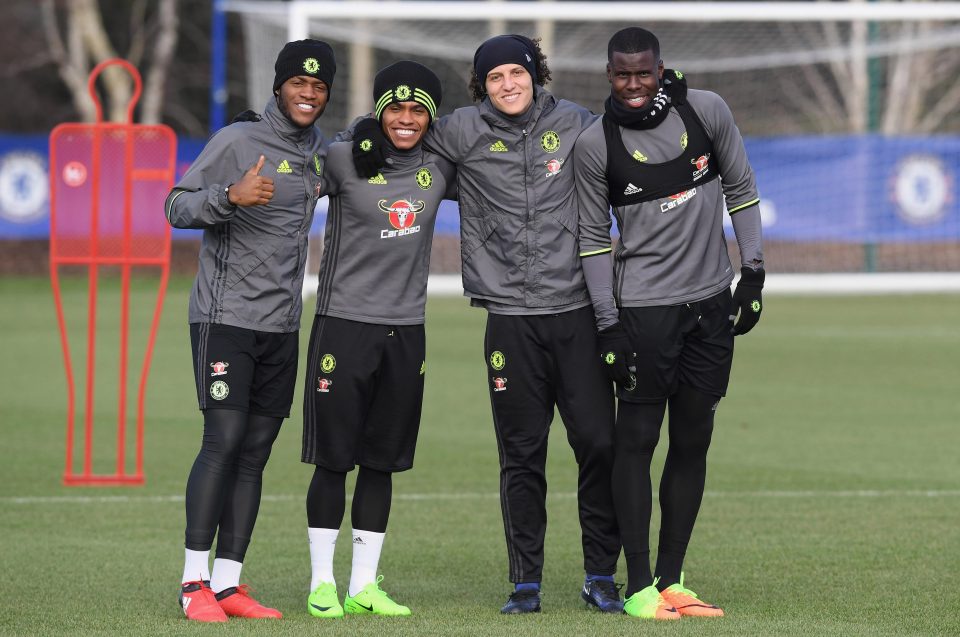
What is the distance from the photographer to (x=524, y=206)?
18.8ft

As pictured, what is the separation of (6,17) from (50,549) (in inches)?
1186

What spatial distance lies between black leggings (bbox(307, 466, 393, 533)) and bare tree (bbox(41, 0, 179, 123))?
2745cm

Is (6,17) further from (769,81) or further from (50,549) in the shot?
(50,549)

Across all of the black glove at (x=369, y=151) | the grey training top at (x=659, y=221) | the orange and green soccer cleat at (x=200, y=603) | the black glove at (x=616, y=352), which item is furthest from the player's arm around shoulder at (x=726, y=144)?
the orange and green soccer cleat at (x=200, y=603)

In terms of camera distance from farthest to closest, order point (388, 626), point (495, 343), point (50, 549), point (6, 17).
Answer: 1. point (6, 17)
2. point (50, 549)
3. point (495, 343)
4. point (388, 626)

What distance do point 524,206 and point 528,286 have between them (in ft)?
0.94

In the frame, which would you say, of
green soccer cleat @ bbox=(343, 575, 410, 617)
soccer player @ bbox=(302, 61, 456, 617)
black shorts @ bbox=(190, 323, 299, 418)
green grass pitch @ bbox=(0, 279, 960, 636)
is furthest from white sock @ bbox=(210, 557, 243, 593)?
black shorts @ bbox=(190, 323, 299, 418)

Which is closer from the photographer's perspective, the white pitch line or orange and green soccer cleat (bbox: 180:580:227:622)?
orange and green soccer cleat (bbox: 180:580:227:622)

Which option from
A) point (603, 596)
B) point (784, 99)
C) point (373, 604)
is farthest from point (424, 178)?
point (784, 99)

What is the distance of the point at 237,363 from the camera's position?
5.63 meters

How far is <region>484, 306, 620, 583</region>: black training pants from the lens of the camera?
577cm

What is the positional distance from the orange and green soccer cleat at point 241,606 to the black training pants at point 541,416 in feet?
2.91

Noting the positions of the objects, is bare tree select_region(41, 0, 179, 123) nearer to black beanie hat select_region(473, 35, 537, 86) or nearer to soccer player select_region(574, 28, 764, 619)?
black beanie hat select_region(473, 35, 537, 86)

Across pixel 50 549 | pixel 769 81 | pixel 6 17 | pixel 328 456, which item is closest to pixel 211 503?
pixel 328 456
